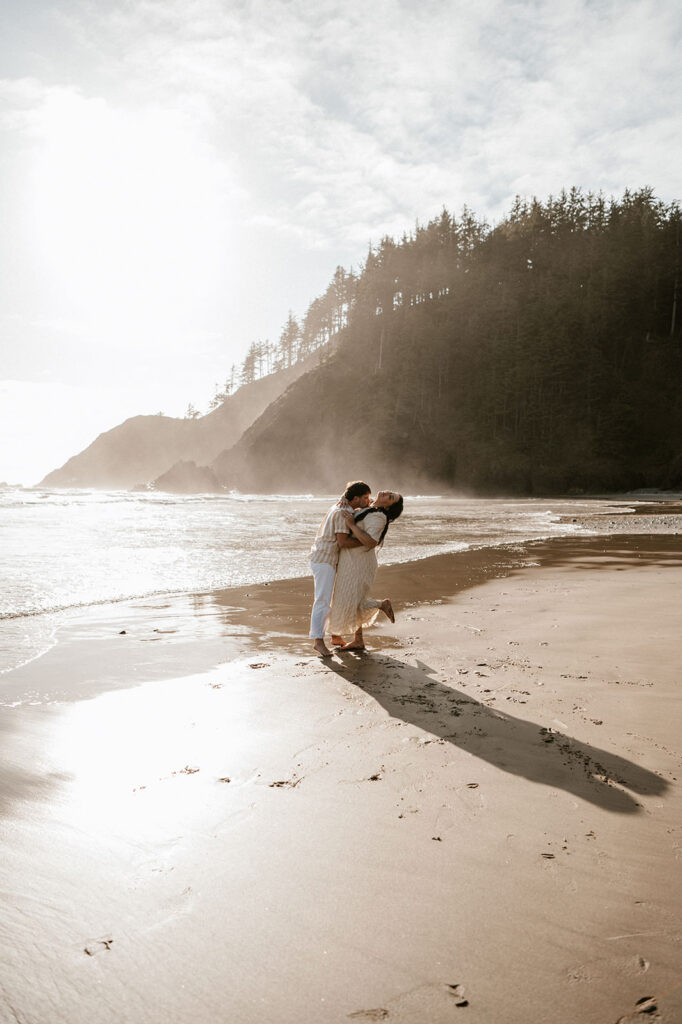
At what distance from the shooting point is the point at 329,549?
643cm

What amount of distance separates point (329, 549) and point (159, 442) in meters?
142

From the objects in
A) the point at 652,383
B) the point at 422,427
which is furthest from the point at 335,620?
the point at 652,383

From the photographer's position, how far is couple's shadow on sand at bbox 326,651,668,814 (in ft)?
10.2

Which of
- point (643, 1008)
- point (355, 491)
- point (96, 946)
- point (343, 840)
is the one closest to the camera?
point (643, 1008)

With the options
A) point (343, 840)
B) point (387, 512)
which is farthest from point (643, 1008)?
point (387, 512)

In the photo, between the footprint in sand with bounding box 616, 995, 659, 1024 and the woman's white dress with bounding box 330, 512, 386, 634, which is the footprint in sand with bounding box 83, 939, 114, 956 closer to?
the footprint in sand with bounding box 616, 995, 659, 1024

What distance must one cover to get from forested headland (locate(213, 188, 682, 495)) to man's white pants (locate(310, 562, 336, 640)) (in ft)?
176

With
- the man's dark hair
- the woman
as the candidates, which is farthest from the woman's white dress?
the man's dark hair

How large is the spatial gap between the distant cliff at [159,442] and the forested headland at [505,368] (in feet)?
117

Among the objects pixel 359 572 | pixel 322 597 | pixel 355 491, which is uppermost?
pixel 355 491

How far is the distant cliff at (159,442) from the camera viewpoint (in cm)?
11675

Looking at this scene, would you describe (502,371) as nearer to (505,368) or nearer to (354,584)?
(505,368)

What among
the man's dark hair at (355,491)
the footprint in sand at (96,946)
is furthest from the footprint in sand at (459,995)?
the man's dark hair at (355,491)

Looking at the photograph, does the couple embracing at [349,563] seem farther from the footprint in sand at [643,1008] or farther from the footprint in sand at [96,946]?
the footprint in sand at [643,1008]
